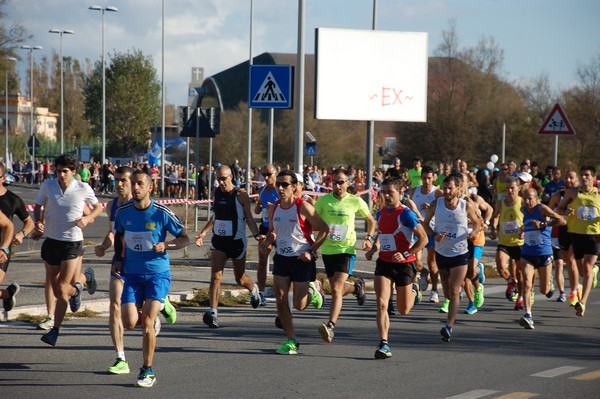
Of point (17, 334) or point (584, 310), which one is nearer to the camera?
point (17, 334)

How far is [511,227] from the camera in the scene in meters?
13.4

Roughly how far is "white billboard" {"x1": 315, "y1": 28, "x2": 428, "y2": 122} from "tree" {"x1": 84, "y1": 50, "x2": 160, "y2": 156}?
5505 cm

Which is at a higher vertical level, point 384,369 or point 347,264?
point 347,264

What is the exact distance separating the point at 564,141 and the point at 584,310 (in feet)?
152

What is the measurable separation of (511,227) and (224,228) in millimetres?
4051

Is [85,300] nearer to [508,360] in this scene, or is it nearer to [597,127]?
[508,360]

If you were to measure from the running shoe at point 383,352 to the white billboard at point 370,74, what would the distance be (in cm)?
1120

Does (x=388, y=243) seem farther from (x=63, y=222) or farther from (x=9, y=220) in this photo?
(x=9, y=220)

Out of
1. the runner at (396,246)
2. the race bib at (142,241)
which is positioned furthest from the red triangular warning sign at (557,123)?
the race bib at (142,241)

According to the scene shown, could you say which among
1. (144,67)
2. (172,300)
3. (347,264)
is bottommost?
(172,300)

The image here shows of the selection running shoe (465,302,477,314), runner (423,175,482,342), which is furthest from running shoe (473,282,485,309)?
runner (423,175,482,342)

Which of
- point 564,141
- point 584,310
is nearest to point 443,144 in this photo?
point 564,141

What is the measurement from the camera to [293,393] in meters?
7.72

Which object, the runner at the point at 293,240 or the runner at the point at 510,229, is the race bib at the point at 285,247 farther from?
the runner at the point at 510,229
